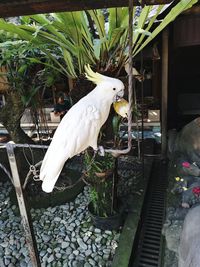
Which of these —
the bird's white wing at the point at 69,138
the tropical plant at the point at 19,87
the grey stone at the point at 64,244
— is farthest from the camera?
the tropical plant at the point at 19,87

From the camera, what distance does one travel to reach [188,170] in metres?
3.08

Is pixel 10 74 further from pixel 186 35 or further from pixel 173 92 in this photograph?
pixel 173 92

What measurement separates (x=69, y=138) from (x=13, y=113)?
6.55ft

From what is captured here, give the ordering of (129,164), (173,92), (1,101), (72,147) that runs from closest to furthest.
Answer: (72,147) < (129,164) < (173,92) < (1,101)

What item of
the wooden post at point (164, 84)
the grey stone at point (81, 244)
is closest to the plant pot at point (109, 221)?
the grey stone at point (81, 244)

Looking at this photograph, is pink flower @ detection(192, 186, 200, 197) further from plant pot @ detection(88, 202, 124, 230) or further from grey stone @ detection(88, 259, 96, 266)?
grey stone @ detection(88, 259, 96, 266)

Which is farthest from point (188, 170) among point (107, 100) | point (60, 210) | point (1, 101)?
point (1, 101)

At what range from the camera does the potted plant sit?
236 centimetres

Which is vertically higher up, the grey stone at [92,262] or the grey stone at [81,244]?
the grey stone at [81,244]

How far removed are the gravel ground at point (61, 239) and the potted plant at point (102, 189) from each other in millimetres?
138

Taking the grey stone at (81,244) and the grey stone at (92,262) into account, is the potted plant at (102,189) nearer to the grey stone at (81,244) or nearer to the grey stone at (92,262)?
the grey stone at (81,244)

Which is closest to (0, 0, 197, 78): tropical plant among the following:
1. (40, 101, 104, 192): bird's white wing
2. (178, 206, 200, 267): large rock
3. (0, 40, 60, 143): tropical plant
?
(40, 101, 104, 192): bird's white wing

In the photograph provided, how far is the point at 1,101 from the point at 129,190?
14.1 feet

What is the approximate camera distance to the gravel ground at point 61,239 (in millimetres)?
2314
